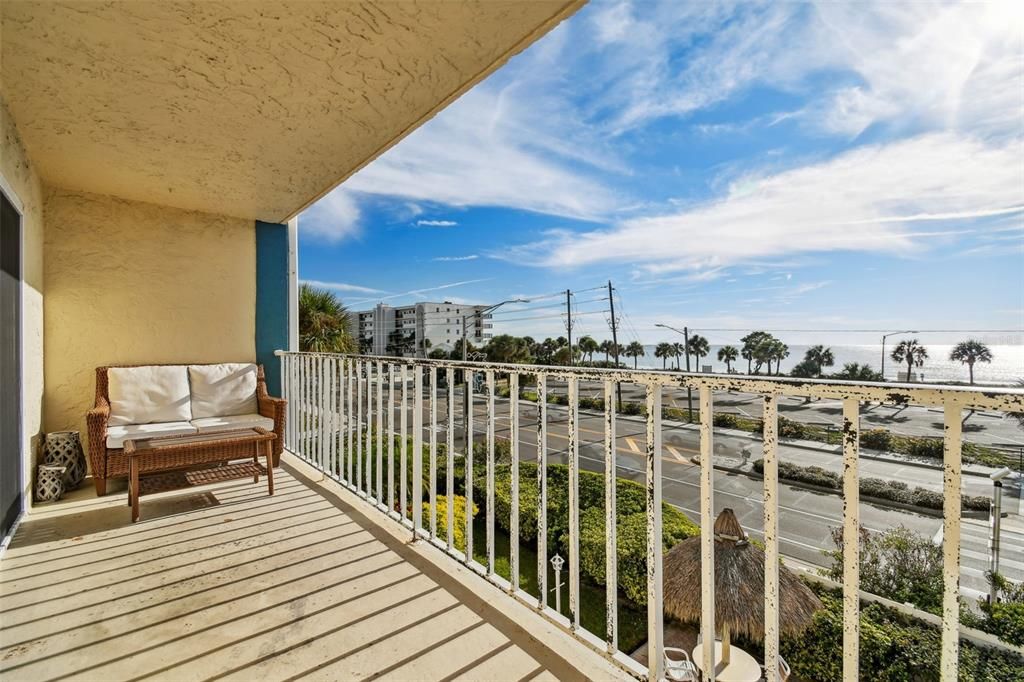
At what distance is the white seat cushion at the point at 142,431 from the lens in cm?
340

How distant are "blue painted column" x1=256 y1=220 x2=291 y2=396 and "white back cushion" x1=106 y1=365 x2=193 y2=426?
0.93m

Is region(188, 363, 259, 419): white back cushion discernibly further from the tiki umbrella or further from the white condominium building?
the white condominium building

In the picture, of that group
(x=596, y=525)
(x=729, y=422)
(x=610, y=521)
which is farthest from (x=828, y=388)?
(x=729, y=422)

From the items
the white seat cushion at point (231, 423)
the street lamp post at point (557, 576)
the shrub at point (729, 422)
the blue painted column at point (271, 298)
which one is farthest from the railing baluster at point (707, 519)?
the shrub at point (729, 422)

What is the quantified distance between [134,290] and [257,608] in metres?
4.04

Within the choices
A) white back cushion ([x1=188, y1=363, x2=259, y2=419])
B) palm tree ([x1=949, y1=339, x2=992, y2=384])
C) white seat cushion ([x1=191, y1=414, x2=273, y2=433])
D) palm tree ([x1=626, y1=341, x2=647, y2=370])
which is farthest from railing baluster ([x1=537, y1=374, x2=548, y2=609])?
palm tree ([x1=626, y1=341, x2=647, y2=370])

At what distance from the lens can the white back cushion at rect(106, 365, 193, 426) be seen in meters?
3.96

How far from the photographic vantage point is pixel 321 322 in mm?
13422

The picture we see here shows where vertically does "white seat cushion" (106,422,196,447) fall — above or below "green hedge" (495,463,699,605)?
above

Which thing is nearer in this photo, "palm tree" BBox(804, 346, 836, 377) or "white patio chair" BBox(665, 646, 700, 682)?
"white patio chair" BBox(665, 646, 700, 682)

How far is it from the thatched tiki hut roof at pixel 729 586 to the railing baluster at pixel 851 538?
3048 millimetres

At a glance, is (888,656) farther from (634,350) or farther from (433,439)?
(634,350)

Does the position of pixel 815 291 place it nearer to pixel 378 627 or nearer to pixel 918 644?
pixel 918 644

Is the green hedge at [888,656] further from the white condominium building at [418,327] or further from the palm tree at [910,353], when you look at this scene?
the palm tree at [910,353]
